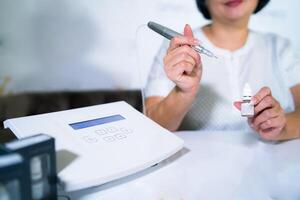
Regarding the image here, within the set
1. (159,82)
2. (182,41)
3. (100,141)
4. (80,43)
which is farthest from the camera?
(80,43)

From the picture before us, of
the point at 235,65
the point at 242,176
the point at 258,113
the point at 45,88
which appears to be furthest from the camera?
the point at 45,88

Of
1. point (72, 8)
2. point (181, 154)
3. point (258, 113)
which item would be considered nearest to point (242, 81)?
point (258, 113)

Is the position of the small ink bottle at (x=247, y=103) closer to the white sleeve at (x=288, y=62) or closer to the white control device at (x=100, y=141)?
the white control device at (x=100, y=141)

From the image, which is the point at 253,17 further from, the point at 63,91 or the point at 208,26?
the point at 63,91

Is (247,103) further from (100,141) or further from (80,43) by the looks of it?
(80,43)

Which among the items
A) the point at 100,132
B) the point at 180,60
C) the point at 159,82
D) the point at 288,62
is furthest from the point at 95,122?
the point at 288,62

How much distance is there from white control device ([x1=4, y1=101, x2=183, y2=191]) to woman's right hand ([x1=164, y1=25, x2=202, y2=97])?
0.12 meters

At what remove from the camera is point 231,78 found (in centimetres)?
95

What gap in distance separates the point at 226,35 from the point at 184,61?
1.28 feet

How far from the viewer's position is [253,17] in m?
1.02

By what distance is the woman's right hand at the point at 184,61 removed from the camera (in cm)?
65

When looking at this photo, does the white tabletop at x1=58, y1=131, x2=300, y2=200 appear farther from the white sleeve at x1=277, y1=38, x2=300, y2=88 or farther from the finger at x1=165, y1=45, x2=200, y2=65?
the white sleeve at x1=277, y1=38, x2=300, y2=88

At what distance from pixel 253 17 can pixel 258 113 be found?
1.48 feet

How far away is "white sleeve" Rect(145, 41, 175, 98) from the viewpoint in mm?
896
